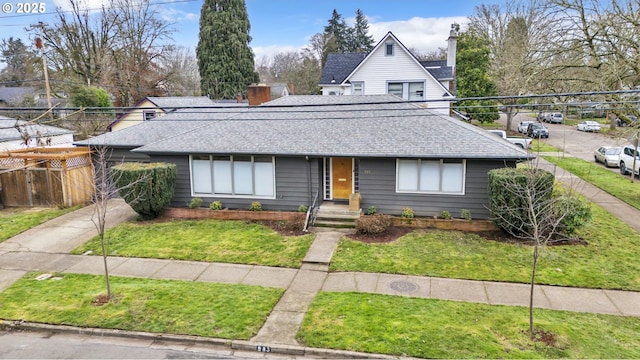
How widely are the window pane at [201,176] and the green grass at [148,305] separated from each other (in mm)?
6453

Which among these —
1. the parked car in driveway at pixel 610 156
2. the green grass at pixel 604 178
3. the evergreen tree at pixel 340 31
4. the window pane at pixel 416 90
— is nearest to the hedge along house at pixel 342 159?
the green grass at pixel 604 178

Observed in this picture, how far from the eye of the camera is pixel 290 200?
1691 centimetres

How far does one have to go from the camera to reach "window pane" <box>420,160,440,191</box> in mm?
15680

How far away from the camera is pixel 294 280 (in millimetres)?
11547

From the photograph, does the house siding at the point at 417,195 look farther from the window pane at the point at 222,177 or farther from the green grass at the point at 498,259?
the window pane at the point at 222,177

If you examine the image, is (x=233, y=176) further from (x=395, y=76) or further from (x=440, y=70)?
(x=440, y=70)

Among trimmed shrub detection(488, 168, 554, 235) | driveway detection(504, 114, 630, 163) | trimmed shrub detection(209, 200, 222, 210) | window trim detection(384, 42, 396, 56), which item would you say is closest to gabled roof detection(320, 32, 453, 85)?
window trim detection(384, 42, 396, 56)

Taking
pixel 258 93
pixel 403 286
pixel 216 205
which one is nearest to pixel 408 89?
pixel 258 93

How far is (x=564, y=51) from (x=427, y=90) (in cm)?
1046

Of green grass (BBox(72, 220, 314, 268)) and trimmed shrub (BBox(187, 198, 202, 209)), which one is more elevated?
trimmed shrub (BBox(187, 198, 202, 209))

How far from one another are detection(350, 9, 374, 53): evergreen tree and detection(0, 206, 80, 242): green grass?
56823 millimetres

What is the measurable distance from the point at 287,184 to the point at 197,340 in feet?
28.8

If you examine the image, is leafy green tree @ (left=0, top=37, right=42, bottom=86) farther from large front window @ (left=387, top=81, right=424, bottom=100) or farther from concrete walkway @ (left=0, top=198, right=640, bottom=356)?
large front window @ (left=387, top=81, right=424, bottom=100)

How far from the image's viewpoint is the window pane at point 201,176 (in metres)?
17.5
